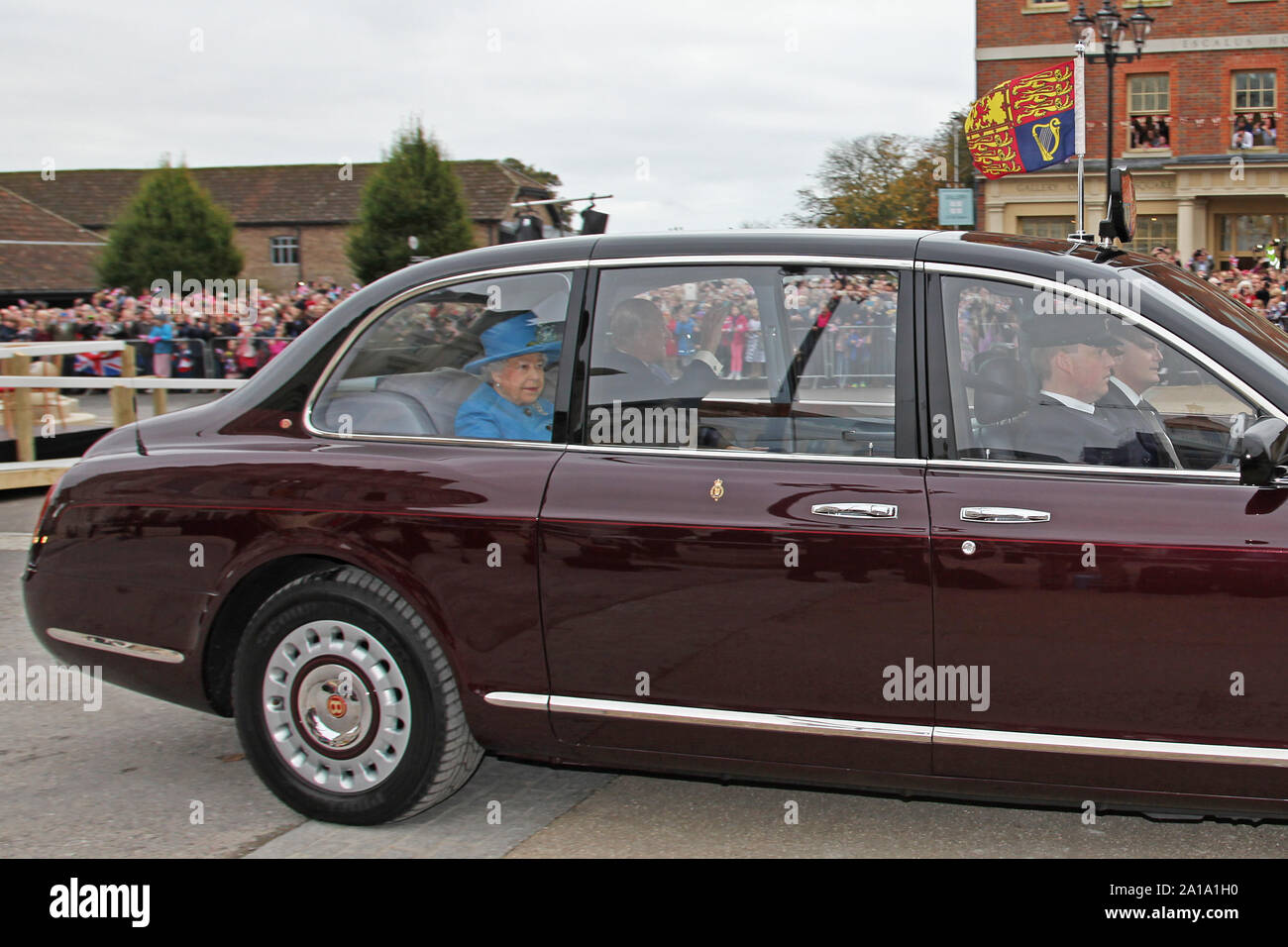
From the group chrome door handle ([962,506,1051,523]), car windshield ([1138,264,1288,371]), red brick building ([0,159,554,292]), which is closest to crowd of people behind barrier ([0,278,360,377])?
car windshield ([1138,264,1288,371])

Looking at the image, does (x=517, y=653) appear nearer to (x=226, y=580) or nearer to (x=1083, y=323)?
(x=226, y=580)

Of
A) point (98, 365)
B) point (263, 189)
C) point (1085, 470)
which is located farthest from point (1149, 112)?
point (263, 189)

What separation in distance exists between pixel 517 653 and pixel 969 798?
1347 mm

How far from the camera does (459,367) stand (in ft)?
14.2

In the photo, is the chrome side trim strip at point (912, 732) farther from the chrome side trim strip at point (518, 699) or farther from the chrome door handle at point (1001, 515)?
the chrome door handle at point (1001, 515)

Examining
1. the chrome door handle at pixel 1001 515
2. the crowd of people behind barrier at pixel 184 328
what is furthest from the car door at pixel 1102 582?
the crowd of people behind barrier at pixel 184 328

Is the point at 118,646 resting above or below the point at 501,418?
below

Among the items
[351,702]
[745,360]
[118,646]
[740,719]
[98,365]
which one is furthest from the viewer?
[98,365]

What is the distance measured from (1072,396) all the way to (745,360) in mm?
915

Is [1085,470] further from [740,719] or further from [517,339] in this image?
[517,339]

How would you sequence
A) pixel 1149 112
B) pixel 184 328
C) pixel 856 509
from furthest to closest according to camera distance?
pixel 1149 112 < pixel 184 328 < pixel 856 509

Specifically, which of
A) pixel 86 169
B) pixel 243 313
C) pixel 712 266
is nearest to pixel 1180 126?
pixel 243 313

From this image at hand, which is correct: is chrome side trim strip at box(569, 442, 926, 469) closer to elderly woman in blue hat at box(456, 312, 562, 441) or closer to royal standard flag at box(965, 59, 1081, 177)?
elderly woman in blue hat at box(456, 312, 562, 441)

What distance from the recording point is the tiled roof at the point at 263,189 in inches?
2745
